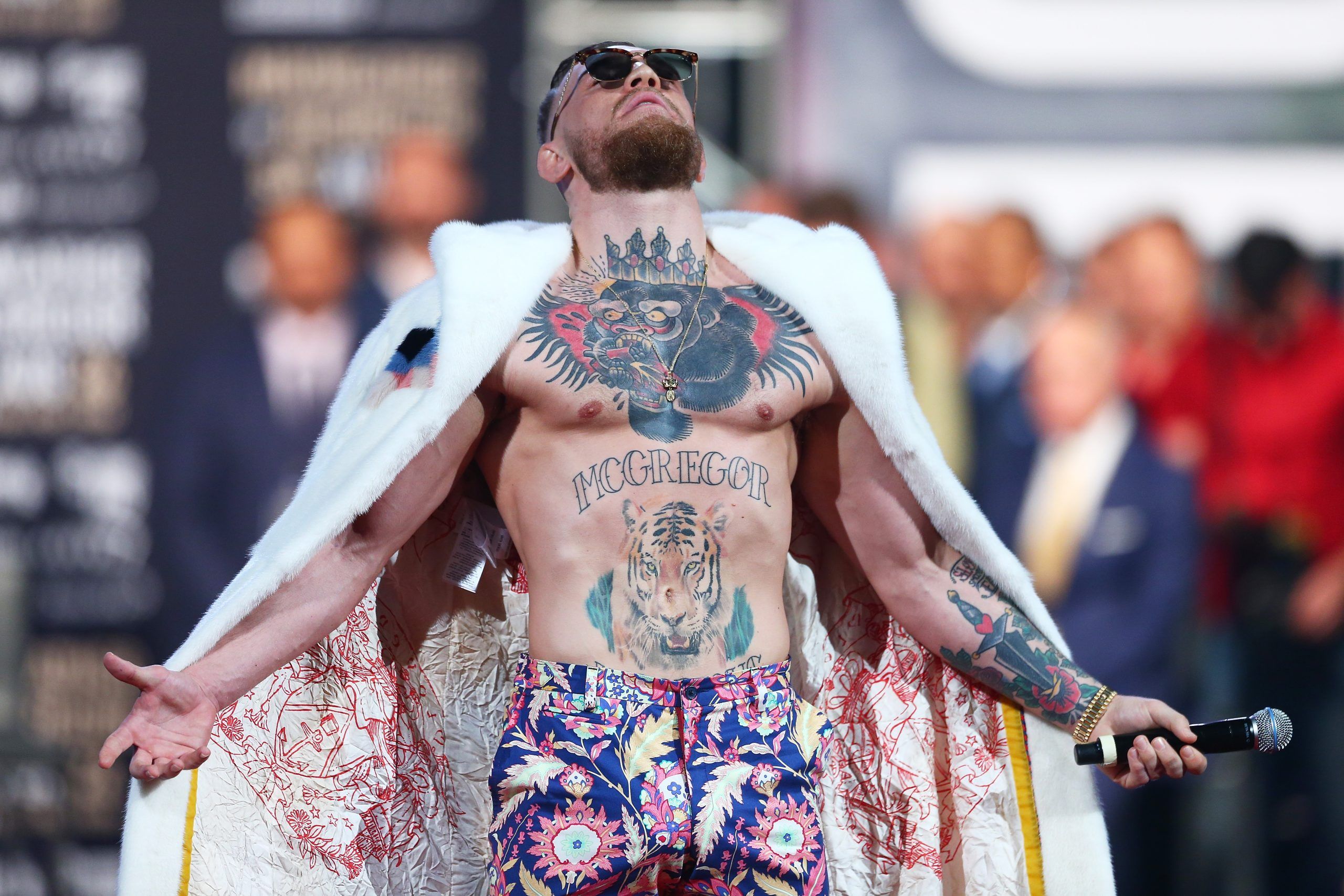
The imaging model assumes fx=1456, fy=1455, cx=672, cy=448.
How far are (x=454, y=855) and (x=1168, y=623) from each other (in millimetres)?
2631

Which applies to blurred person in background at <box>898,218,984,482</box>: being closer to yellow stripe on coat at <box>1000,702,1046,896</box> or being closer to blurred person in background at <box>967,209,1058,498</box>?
blurred person in background at <box>967,209,1058,498</box>

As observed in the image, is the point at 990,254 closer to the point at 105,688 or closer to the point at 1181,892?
the point at 1181,892

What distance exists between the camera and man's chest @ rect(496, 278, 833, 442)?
87.7 inches

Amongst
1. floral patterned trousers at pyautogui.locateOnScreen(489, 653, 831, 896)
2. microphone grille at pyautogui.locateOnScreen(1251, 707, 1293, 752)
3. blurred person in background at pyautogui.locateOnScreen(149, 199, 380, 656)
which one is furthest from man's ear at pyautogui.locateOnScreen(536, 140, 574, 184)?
blurred person in background at pyautogui.locateOnScreen(149, 199, 380, 656)

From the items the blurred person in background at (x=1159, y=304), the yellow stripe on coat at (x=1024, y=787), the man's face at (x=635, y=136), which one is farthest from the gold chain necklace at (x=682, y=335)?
the blurred person in background at (x=1159, y=304)

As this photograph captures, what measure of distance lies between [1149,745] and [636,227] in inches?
44.6

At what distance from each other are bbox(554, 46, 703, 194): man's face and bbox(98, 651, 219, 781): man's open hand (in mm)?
1023

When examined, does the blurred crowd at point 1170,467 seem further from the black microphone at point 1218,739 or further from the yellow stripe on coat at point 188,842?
the yellow stripe on coat at point 188,842

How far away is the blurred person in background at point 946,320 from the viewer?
4.44 metres

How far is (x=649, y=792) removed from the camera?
210 centimetres

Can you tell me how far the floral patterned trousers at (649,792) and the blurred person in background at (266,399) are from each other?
2472 mm

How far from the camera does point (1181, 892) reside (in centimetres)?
443

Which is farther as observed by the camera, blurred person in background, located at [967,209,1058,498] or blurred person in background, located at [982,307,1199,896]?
blurred person in background, located at [967,209,1058,498]

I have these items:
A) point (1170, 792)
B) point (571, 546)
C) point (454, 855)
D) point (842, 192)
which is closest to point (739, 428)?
point (571, 546)
